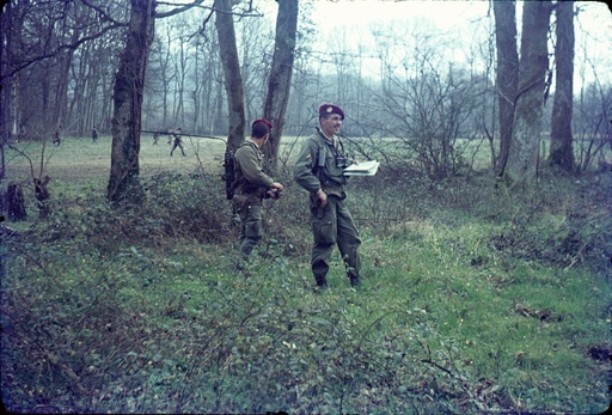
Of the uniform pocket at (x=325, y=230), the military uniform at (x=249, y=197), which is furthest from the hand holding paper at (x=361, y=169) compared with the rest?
the military uniform at (x=249, y=197)

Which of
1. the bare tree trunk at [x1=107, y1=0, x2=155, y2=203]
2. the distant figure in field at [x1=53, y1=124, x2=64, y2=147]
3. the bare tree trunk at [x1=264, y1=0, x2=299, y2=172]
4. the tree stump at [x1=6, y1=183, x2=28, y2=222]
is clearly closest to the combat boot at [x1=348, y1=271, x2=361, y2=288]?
the bare tree trunk at [x1=107, y1=0, x2=155, y2=203]

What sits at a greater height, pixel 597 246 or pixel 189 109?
pixel 189 109

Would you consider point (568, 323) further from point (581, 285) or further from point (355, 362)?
point (355, 362)

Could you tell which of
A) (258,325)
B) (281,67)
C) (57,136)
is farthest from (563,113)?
(258,325)

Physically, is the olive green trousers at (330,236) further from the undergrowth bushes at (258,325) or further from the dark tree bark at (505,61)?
the dark tree bark at (505,61)

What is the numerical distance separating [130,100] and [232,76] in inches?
101

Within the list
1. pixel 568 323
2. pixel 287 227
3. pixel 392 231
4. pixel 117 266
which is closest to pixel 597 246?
pixel 568 323

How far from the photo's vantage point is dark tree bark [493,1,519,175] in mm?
14461

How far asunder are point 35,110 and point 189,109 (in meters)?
47.1

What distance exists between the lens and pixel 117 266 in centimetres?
591

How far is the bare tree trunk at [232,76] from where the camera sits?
1214 centimetres

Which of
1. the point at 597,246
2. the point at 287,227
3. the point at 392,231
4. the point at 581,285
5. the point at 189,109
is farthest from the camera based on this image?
the point at 189,109

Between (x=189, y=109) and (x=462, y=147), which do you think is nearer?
(x=462, y=147)

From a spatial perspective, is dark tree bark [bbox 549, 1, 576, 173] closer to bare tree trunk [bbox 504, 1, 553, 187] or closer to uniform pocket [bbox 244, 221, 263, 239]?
bare tree trunk [bbox 504, 1, 553, 187]
